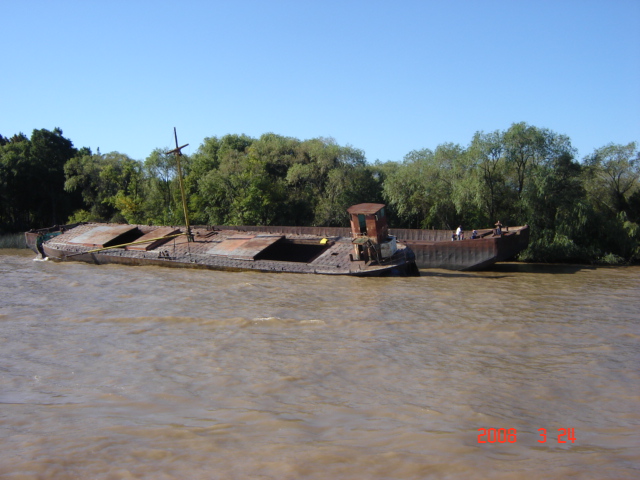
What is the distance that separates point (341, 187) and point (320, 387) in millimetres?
26607

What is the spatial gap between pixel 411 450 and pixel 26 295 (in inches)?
592

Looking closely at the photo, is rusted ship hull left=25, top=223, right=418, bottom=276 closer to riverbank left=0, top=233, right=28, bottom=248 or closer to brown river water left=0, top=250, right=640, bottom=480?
brown river water left=0, top=250, right=640, bottom=480

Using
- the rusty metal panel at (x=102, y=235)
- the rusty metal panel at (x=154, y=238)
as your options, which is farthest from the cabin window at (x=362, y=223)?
the rusty metal panel at (x=102, y=235)

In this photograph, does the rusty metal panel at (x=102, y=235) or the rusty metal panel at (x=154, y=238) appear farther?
the rusty metal panel at (x=102, y=235)

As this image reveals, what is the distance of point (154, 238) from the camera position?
2656 centimetres

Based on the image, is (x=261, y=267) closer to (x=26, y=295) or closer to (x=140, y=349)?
(x=26, y=295)

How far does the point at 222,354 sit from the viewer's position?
9.62 meters

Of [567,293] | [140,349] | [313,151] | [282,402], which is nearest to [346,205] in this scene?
[313,151]

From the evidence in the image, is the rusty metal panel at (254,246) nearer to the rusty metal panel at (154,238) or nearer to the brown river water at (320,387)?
the rusty metal panel at (154,238)

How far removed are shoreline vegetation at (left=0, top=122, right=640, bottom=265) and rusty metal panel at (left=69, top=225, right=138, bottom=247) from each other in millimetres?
8328

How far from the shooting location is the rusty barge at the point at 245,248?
20.0m

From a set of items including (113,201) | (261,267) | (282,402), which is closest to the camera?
(282,402)

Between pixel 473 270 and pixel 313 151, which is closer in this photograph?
pixel 473 270
